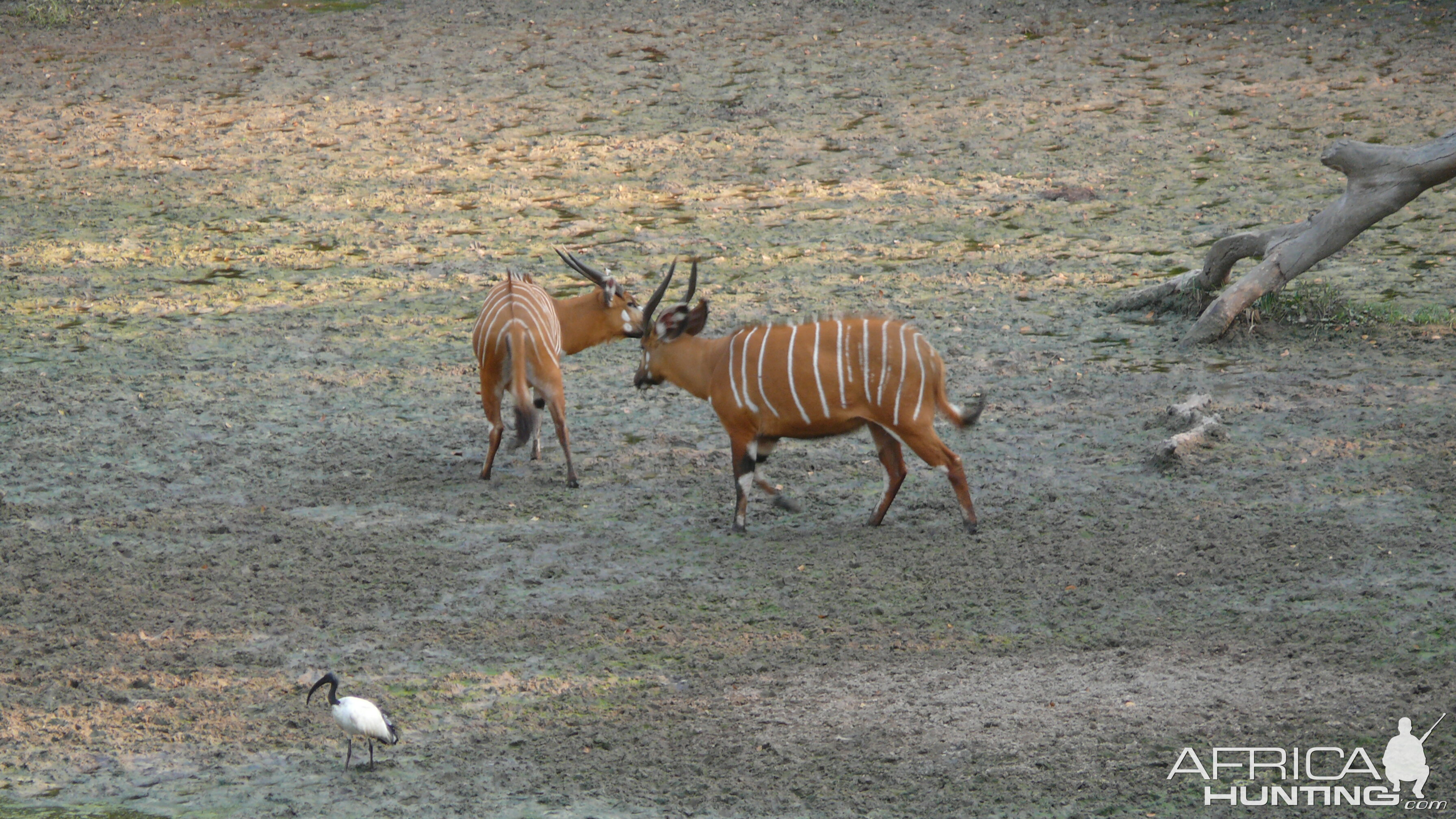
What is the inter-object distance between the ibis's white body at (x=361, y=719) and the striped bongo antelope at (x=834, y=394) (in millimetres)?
2543

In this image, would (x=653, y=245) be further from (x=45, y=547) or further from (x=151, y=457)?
(x=45, y=547)

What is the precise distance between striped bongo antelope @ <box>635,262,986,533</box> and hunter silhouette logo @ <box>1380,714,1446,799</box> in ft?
7.70

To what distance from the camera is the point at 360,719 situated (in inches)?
184

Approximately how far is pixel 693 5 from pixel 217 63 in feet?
17.0

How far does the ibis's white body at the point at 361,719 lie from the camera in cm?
468

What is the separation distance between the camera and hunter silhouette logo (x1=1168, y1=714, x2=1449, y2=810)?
448 cm

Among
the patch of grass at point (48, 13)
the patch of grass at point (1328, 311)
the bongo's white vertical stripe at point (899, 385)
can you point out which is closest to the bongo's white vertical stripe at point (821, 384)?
the bongo's white vertical stripe at point (899, 385)

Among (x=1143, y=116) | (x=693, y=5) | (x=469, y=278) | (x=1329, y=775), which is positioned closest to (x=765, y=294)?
(x=469, y=278)

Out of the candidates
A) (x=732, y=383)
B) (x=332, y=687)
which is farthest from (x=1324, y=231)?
(x=332, y=687)

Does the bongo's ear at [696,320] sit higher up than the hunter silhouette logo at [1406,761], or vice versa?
the bongo's ear at [696,320]

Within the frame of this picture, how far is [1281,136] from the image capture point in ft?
41.4

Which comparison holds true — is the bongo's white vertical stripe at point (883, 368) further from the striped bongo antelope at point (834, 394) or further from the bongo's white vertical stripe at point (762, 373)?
the bongo's white vertical stripe at point (762, 373)

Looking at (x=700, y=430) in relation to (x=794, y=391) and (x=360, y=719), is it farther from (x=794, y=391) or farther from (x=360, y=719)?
(x=360, y=719)

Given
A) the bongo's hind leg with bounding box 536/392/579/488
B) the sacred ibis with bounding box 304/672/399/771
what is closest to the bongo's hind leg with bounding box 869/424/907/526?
the bongo's hind leg with bounding box 536/392/579/488
